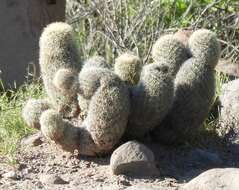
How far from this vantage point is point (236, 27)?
31.8ft

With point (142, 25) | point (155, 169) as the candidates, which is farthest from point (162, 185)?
point (142, 25)

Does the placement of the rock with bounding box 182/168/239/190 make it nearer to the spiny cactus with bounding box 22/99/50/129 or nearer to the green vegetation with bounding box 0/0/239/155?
the spiny cactus with bounding box 22/99/50/129

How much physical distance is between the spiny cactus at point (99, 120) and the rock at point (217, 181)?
67 centimetres

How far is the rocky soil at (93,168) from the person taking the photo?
15.6 feet

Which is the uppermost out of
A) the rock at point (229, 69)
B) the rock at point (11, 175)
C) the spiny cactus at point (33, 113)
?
the spiny cactus at point (33, 113)

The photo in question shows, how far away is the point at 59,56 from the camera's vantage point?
532 centimetres

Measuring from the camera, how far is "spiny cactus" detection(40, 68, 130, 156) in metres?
4.89

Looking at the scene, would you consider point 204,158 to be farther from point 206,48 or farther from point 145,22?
point 145,22

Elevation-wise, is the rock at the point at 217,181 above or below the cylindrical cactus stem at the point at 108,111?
below

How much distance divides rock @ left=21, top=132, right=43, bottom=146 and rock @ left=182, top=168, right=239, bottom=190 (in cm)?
131

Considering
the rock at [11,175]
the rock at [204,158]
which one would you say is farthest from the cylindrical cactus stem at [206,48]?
the rock at [11,175]

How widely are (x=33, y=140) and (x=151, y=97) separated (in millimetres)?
1002

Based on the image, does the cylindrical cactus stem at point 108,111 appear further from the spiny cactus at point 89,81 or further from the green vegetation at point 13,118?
Answer: the green vegetation at point 13,118

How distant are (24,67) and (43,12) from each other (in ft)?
2.00
